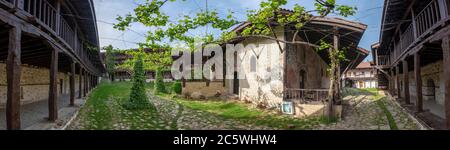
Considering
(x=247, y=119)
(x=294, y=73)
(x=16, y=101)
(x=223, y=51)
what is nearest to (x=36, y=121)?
(x=16, y=101)

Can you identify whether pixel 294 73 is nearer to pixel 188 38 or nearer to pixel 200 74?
pixel 188 38

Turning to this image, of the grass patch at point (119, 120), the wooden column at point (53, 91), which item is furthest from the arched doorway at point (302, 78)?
the wooden column at point (53, 91)

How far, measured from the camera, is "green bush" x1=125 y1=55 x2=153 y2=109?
1315 cm

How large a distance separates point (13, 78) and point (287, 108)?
9880 millimetres

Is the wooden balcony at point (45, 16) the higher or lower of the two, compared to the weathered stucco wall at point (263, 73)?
higher

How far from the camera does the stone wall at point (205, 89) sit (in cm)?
1900

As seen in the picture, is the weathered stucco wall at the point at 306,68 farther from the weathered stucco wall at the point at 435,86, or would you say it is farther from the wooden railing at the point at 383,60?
the wooden railing at the point at 383,60

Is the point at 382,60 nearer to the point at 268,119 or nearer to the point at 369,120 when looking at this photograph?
the point at 369,120

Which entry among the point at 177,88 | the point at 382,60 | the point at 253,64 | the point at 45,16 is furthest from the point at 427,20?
the point at 382,60

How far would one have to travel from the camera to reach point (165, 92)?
22.6 meters

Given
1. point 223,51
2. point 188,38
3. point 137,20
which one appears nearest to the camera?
point 137,20

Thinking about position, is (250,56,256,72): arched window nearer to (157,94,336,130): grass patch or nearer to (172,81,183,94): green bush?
(157,94,336,130): grass patch

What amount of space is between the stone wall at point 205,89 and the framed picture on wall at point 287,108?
7.45 metres
